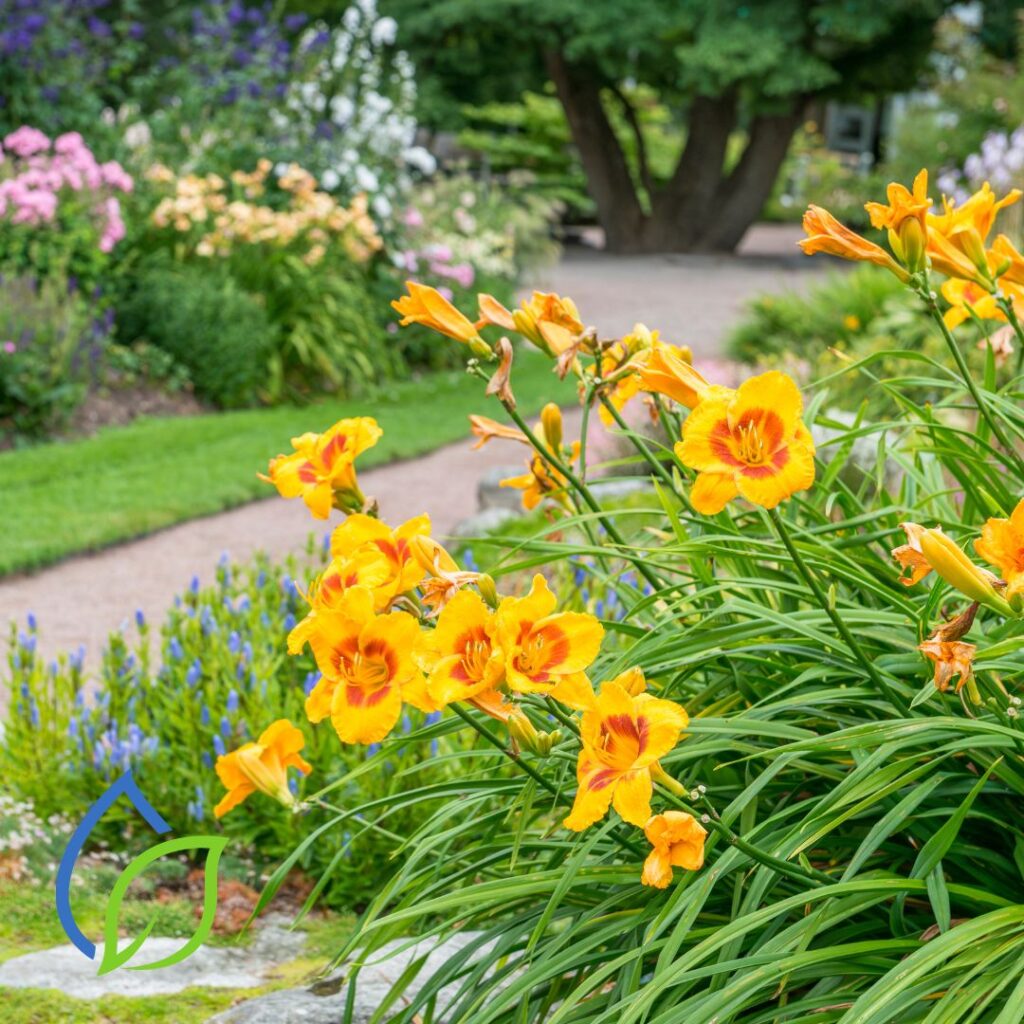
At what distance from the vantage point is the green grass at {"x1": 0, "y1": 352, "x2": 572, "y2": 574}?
632 centimetres

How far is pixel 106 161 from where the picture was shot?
9.89 meters

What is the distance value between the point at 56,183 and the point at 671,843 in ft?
26.3

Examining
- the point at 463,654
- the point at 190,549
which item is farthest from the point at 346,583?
the point at 190,549

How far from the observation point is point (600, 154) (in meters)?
20.5

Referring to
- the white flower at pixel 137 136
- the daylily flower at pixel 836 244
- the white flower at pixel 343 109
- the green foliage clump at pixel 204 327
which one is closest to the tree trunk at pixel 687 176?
the white flower at pixel 343 109

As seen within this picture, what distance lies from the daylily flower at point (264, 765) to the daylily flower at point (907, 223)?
944mm

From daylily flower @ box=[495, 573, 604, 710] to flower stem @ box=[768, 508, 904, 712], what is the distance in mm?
224

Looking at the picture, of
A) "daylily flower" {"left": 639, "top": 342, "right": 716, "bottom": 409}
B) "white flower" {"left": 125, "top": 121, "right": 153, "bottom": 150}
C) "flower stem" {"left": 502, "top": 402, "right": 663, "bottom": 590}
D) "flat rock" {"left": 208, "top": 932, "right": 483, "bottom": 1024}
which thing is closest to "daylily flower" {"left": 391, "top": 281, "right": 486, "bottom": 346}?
"flower stem" {"left": 502, "top": 402, "right": 663, "bottom": 590}

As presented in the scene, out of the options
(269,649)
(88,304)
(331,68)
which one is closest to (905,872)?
(269,649)

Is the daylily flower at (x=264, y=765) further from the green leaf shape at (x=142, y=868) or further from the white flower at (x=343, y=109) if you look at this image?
the white flower at (x=343, y=109)

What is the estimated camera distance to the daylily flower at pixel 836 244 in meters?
1.76

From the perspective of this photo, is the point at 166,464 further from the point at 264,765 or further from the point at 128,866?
the point at 128,866

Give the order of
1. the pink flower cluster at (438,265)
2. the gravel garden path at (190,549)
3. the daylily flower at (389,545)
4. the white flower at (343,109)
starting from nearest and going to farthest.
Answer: the daylily flower at (389,545) < the gravel garden path at (190,549) < the pink flower cluster at (438,265) < the white flower at (343,109)

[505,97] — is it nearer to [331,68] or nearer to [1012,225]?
[331,68]
